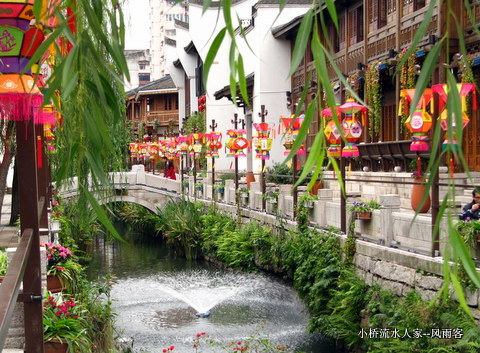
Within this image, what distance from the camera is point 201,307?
15133 millimetres

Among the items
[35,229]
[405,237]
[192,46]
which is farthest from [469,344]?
[192,46]

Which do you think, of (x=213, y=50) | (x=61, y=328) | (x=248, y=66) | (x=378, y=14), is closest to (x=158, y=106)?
(x=248, y=66)

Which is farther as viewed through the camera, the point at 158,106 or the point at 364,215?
the point at 158,106

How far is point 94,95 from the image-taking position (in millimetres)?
2168

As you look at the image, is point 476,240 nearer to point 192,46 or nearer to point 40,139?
point 40,139

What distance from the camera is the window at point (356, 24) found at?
1978 centimetres

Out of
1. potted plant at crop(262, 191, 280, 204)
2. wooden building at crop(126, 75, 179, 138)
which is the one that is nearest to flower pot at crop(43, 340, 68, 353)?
potted plant at crop(262, 191, 280, 204)

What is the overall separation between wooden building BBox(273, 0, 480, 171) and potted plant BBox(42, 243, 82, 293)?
20.2 ft

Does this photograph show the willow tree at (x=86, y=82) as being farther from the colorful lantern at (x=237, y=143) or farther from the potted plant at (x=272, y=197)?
the colorful lantern at (x=237, y=143)

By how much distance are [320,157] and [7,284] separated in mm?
1471

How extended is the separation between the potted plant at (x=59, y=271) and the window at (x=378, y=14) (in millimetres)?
11344

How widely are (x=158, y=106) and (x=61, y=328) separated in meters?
44.9

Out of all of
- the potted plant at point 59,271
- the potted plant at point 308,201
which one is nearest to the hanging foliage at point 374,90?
the potted plant at point 308,201

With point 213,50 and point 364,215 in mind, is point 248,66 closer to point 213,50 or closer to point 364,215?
point 364,215
